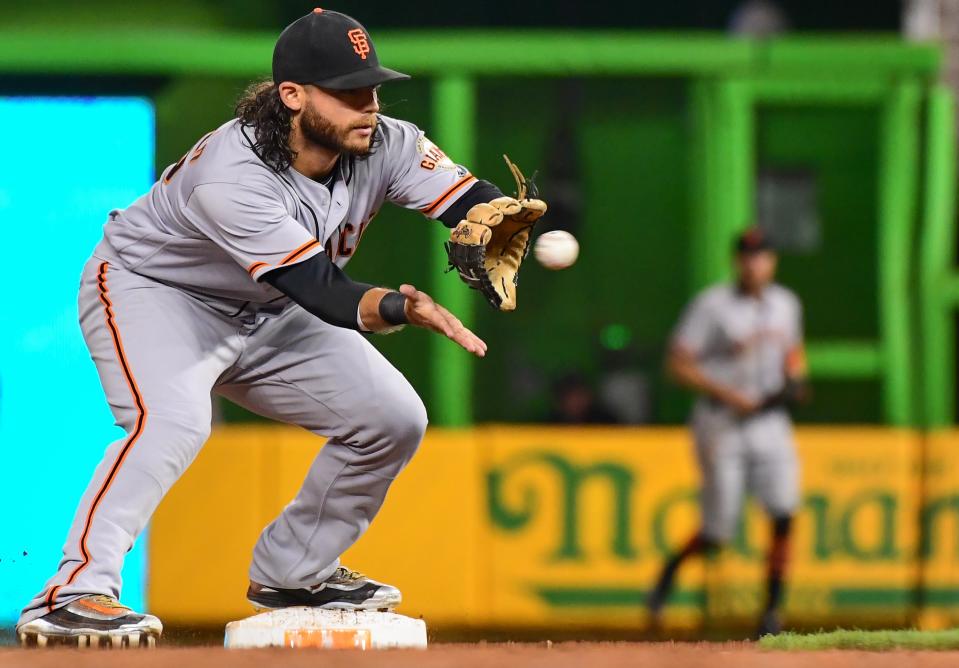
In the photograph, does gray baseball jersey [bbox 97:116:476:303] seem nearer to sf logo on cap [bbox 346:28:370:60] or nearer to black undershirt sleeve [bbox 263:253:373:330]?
black undershirt sleeve [bbox 263:253:373:330]

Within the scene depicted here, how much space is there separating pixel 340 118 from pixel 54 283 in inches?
131

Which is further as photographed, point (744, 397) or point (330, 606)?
point (744, 397)

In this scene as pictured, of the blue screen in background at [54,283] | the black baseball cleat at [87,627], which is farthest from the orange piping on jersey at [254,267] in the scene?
the blue screen in background at [54,283]

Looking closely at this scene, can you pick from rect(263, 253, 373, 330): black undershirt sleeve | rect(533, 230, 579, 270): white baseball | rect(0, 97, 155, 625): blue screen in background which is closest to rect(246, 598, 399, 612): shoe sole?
rect(263, 253, 373, 330): black undershirt sleeve

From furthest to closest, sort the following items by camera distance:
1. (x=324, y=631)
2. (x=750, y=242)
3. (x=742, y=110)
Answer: (x=742, y=110)
(x=750, y=242)
(x=324, y=631)

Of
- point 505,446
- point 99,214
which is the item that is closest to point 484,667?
point 505,446

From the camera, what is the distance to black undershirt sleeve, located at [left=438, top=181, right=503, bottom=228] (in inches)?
159

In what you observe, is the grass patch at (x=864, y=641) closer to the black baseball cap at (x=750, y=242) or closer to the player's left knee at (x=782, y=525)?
the player's left knee at (x=782, y=525)

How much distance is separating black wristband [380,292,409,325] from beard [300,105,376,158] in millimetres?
482

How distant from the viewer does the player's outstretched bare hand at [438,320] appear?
341 cm

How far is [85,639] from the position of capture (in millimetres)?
3650

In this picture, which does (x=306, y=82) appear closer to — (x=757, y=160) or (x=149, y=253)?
(x=149, y=253)

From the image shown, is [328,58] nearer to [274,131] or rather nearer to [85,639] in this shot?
[274,131]

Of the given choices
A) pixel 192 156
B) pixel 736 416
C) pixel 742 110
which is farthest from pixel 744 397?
pixel 192 156
